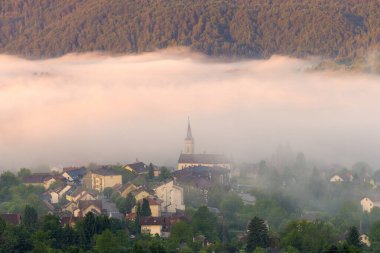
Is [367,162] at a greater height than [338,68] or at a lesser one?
lesser

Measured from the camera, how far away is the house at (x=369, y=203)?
60984mm

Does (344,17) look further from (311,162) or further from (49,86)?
(311,162)

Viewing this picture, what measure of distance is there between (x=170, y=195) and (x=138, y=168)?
9739 mm

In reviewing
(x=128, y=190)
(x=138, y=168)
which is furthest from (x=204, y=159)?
(x=128, y=190)

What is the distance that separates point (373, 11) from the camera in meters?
125

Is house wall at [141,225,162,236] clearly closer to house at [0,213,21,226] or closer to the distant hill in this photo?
house at [0,213,21,226]

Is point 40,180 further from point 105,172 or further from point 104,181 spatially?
point 104,181

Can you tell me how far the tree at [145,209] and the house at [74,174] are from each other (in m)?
12.9

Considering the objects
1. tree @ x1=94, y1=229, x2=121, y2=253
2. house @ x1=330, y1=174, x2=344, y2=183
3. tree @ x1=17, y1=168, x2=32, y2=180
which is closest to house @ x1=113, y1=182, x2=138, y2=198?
tree @ x1=17, y1=168, x2=32, y2=180

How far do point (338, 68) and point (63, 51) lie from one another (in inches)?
1058

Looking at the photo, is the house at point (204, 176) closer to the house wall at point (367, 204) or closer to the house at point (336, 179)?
the house at point (336, 179)

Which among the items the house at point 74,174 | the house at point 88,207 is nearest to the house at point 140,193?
the house at point 88,207

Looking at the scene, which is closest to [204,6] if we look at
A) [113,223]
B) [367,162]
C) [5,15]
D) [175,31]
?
[175,31]

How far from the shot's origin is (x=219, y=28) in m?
122
